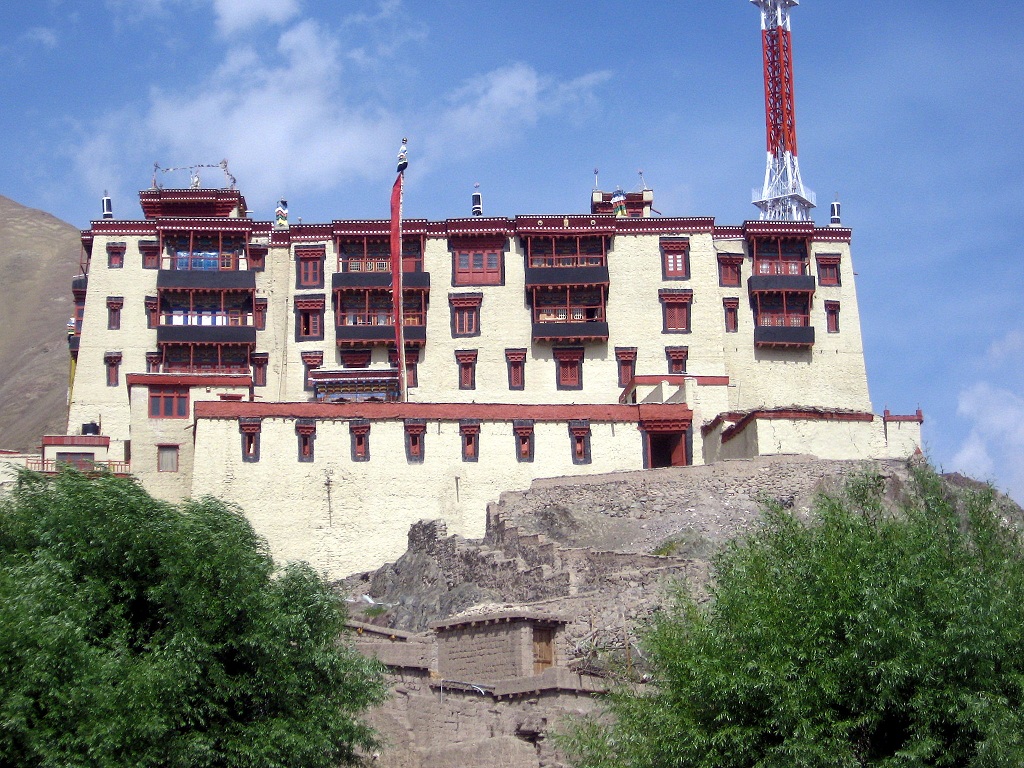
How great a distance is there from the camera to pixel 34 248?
615 feet

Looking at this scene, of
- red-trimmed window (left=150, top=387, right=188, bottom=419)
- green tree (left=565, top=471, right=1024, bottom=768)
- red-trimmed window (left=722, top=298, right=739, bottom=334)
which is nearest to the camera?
green tree (left=565, top=471, right=1024, bottom=768)

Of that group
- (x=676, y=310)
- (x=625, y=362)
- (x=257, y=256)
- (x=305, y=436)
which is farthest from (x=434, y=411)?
(x=257, y=256)

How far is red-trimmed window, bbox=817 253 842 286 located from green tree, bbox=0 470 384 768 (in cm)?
4284

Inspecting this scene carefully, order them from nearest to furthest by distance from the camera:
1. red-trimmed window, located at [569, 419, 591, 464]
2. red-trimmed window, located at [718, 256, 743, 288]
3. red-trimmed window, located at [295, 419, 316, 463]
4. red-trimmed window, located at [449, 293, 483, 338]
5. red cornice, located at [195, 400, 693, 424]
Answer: red-trimmed window, located at [295, 419, 316, 463]
red cornice, located at [195, 400, 693, 424]
red-trimmed window, located at [569, 419, 591, 464]
red-trimmed window, located at [449, 293, 483, 338]
red-trimmed window, located at [718, 256, 743, 288]

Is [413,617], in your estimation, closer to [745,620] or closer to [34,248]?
[745,620]

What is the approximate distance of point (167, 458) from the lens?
6159 centimetres

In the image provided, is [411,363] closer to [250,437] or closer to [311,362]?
[311,362]

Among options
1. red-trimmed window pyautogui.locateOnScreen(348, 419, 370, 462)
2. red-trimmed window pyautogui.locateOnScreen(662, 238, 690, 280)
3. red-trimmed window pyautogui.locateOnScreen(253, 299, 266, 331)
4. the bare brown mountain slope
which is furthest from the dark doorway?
the bare brown mountain slope

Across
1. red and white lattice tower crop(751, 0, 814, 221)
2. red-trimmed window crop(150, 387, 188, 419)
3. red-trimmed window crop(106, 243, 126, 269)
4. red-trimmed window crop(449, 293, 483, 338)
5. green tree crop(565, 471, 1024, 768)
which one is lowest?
green tree crop(565, 471, 1024, 768)

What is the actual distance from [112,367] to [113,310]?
2.87 meters

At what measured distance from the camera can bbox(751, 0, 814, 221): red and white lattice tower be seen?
81.9m

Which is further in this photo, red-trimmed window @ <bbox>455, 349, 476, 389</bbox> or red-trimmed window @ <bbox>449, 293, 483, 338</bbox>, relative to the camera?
red-trimmed window @ <bbox>449, 293, 483, 338</bbox>

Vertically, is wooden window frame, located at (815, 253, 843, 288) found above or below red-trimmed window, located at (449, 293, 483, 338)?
above

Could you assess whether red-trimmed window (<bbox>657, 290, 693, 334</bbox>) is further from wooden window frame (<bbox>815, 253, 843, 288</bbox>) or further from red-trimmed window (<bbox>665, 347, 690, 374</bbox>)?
wooden window frame (<bbox>815, 253, 843, 288</bbox>)
